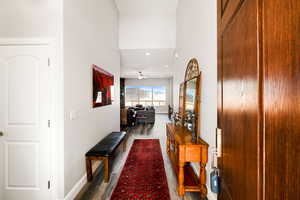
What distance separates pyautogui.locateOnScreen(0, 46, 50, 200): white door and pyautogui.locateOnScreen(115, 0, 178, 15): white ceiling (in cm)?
336

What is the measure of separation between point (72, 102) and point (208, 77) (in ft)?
6.53

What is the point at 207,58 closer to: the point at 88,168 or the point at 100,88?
the point at 100,88

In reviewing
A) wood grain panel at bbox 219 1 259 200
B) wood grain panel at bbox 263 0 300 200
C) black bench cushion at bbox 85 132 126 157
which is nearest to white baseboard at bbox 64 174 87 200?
black bench cushion at bbox 85 132 126 157

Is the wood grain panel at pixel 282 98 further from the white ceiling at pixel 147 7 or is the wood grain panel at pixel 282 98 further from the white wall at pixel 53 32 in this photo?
the white ceiling at pixel 147 7

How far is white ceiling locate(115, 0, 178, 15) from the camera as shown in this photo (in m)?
4.24

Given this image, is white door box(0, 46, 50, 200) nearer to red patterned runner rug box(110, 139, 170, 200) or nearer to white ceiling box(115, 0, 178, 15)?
red patterned runner rug box(110, 139, 170, 200)

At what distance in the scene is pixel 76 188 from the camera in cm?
214

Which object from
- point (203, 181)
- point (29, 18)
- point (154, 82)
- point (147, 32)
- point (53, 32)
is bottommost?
point (203, 181)

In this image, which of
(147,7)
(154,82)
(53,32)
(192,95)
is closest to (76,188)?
(53,32)

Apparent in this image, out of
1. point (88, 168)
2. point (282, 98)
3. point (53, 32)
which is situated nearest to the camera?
point (282, 98)

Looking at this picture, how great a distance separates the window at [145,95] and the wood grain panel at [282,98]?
11946mm

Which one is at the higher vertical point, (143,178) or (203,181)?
(203,181)

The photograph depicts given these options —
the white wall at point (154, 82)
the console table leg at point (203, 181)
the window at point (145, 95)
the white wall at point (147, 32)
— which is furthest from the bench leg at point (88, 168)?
the white wall at point (154, 82)

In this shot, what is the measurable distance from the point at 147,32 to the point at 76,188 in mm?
4619
